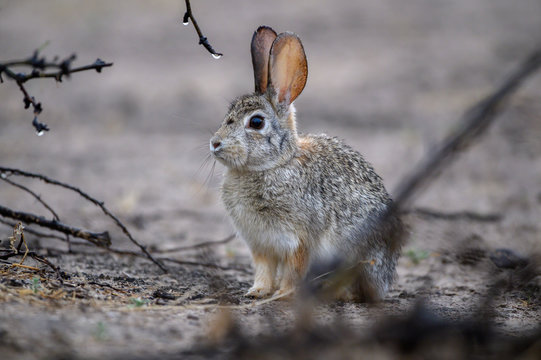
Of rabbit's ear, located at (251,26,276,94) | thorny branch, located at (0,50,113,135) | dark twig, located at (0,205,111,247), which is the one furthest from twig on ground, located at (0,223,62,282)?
rabbit's ear, located at (251,26,276,94)

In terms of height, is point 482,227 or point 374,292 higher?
point 482,227

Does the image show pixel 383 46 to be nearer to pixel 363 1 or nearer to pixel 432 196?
pixel 363 1

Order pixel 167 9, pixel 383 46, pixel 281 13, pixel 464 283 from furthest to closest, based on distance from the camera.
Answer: pixel 167 9 < pixel 281 13 < pixel 383 46 < pixel 464 283

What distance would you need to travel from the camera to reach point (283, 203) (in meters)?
4.61

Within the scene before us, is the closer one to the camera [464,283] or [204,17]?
[464,283]

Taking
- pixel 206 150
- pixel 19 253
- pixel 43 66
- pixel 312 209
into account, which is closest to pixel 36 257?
pixel 19 253

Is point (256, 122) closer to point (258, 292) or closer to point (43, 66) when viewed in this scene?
point (258, 292)

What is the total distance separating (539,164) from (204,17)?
10.9 meters

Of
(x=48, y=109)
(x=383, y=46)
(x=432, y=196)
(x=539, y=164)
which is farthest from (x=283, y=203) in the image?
(x=383, y=46)

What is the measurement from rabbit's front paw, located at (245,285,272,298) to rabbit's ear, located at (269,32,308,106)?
1495mm

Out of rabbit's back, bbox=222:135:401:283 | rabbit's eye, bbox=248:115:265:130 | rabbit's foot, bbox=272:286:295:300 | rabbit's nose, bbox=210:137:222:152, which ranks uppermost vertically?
rabbit's eye, bbox=248:115:265:130

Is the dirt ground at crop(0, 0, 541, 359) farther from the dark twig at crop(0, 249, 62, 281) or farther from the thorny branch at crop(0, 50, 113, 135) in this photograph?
the thorny branch at crop(0, 50, 113, 135)

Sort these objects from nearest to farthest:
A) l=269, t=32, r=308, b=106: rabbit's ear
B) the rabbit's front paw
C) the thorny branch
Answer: the thorny branch → the rabbit's front paw → l=269, t=32, r=308, b=106: rabbit's ear

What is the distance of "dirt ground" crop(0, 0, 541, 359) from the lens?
3.67 m
